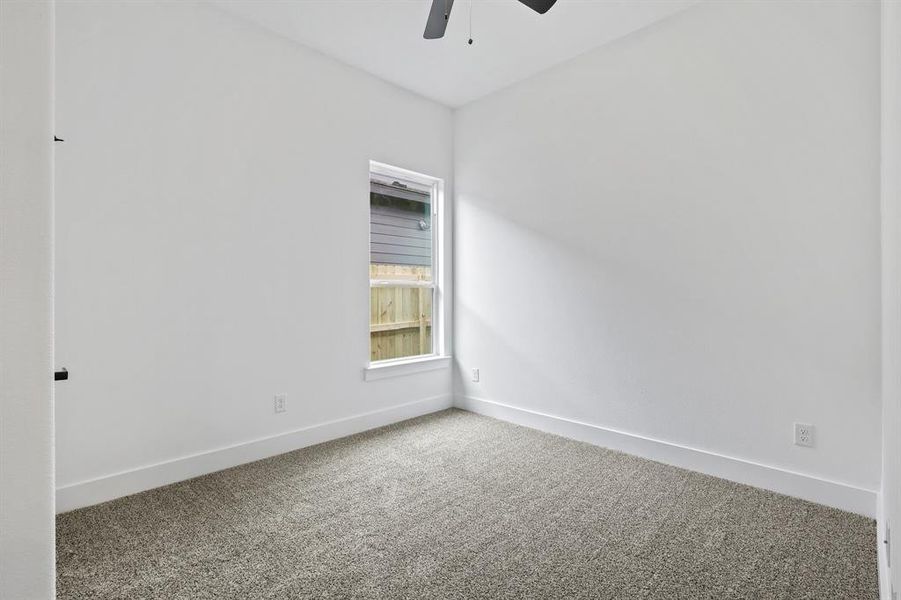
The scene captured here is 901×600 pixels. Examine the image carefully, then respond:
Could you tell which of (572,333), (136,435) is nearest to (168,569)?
(136,435)

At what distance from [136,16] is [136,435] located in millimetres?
2210

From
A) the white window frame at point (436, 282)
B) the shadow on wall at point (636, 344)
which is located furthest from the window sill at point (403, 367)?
the shadow on wall at point (636, 344)

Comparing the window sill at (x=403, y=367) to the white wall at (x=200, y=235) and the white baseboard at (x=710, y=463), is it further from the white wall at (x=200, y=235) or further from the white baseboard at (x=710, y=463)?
the white baseboard at (x=710, y=463)

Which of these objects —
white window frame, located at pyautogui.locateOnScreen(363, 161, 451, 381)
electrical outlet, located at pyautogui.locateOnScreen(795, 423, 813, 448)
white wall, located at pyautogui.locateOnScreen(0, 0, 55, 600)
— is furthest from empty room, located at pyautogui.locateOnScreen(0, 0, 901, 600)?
white wall, located at pyautogui.locateOnScreen(0, 0, 55, 600)

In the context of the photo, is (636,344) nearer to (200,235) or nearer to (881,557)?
(881,557)

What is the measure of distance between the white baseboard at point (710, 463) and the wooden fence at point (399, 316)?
0.89 metres

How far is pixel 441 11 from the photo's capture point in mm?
2191

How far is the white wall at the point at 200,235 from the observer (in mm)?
2225

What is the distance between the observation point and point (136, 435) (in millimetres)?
2391

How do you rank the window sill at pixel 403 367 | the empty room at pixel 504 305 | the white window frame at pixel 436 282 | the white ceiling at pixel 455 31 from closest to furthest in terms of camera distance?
the empty room at pixel 504 305
the white ceiling at pixel 455 31
the window sill at pixel 403 367
the white window frame at pixel 436 282

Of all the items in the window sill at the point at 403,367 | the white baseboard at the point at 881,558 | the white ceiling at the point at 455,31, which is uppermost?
the white ceiling at the point at 455,31

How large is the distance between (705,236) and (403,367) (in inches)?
91.7

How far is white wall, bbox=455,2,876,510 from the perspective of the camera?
220cm

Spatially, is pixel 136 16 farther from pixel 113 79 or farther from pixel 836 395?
pixel 836 395
